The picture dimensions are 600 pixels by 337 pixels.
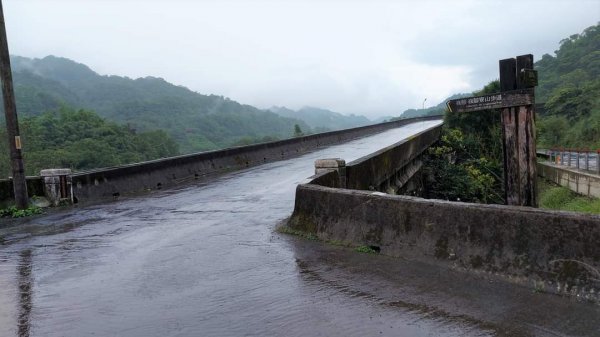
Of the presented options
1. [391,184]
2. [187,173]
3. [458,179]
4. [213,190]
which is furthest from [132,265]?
[458,179]

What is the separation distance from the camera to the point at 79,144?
5784 cm

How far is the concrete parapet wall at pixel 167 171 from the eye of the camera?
13344 mm

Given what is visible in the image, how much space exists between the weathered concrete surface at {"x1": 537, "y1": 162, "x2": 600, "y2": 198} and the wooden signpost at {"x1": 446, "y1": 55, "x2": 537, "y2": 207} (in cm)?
1453

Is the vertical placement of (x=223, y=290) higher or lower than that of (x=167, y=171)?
lower

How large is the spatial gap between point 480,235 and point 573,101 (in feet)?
166

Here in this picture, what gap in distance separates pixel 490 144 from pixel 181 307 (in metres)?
24.6

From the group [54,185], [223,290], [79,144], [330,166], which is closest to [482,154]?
[330,166]

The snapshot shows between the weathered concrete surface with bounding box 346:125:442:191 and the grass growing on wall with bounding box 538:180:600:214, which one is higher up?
the weathered concrete surface with bounding box 346:125:442:191

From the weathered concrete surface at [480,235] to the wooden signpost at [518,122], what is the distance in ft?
8.82

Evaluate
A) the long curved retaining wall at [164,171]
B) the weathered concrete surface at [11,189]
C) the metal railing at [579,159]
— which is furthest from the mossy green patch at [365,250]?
the metal railing at [579,159]

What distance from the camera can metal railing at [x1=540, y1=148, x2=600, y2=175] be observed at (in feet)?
72.8

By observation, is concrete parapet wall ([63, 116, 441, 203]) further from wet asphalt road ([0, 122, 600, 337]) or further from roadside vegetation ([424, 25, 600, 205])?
roadside vegetation ([424, 25, 600, 205])

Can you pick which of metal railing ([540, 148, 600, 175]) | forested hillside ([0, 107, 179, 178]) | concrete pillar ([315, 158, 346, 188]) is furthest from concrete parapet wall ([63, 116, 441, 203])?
forested hillside ([0, 107, 179, 178])

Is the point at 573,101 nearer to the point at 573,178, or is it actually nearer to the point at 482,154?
the point at 482,154
